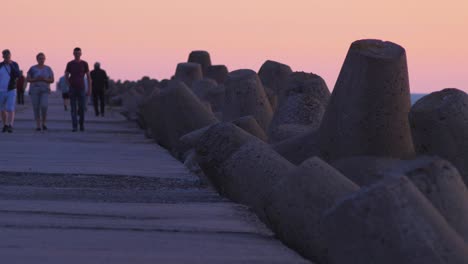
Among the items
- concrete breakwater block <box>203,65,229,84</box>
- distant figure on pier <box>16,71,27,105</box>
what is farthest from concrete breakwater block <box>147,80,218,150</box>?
distant figure on pier <box>16,71,27,105</box>

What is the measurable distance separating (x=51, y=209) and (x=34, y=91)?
11.9 metres

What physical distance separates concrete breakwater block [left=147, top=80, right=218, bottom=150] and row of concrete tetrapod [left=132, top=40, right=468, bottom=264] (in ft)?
0.06

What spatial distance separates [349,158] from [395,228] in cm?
436

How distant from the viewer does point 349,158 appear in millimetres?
9469

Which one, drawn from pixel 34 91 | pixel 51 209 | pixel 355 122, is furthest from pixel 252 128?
pixel 34 91

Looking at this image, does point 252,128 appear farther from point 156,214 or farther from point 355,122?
point 156,214

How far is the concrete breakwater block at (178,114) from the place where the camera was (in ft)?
53.0

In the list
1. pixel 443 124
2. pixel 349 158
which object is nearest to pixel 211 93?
pixel 349 158

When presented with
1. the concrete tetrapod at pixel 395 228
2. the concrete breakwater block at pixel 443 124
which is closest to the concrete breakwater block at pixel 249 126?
the concrete breakwater block at pixel 443 124

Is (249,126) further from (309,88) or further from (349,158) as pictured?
(349,158)

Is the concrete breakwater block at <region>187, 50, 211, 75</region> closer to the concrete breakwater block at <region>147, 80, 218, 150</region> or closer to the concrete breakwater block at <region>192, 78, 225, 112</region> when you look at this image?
the concrete breakwater block at <region>192, 78, 225, 112</region>

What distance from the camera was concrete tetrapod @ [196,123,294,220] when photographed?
8.30 metres

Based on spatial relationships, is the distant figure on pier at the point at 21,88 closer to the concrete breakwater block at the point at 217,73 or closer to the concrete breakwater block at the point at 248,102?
the concrete breakwater block at the point at 217,73

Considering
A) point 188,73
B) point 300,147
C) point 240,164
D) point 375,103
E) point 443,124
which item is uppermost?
point 375,103
